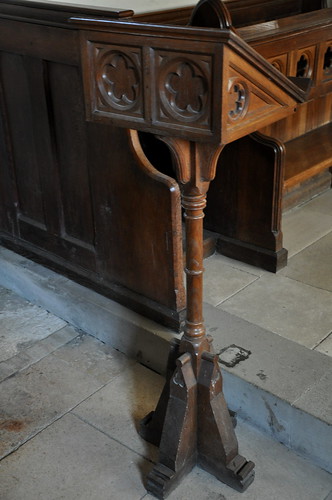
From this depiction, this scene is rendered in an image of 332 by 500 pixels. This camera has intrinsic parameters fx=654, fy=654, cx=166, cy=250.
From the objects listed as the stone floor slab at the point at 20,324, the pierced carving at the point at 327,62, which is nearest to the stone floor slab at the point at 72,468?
the stone floor slab at the point at 20,324

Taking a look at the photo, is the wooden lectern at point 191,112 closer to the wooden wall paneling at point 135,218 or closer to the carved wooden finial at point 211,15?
the carved wooden finial at point 211,15

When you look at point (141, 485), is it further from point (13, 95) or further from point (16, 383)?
point (13, 95)

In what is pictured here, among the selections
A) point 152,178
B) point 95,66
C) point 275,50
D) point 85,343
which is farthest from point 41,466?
point 275,50

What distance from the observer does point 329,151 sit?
349cm

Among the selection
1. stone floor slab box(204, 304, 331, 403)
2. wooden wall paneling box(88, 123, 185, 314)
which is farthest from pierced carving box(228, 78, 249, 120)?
stone floor slab box(204, 304, 331, 403)

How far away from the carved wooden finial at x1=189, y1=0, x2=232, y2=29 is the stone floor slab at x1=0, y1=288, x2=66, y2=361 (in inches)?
60.4

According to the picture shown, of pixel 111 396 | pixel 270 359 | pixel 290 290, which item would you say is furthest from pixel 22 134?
pixel 270 359

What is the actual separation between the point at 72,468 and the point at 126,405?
1.12 feet

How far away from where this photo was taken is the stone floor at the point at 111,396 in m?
2.04

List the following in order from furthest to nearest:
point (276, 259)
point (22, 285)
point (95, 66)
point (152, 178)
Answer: point (22, 285), point (276, 259), point (152, 178), point (95, 66)

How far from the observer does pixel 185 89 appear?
5.25ft

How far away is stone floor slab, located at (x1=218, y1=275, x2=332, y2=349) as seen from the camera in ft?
8.07

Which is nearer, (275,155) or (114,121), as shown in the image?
(114,121)

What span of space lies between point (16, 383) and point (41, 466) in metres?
0.47
